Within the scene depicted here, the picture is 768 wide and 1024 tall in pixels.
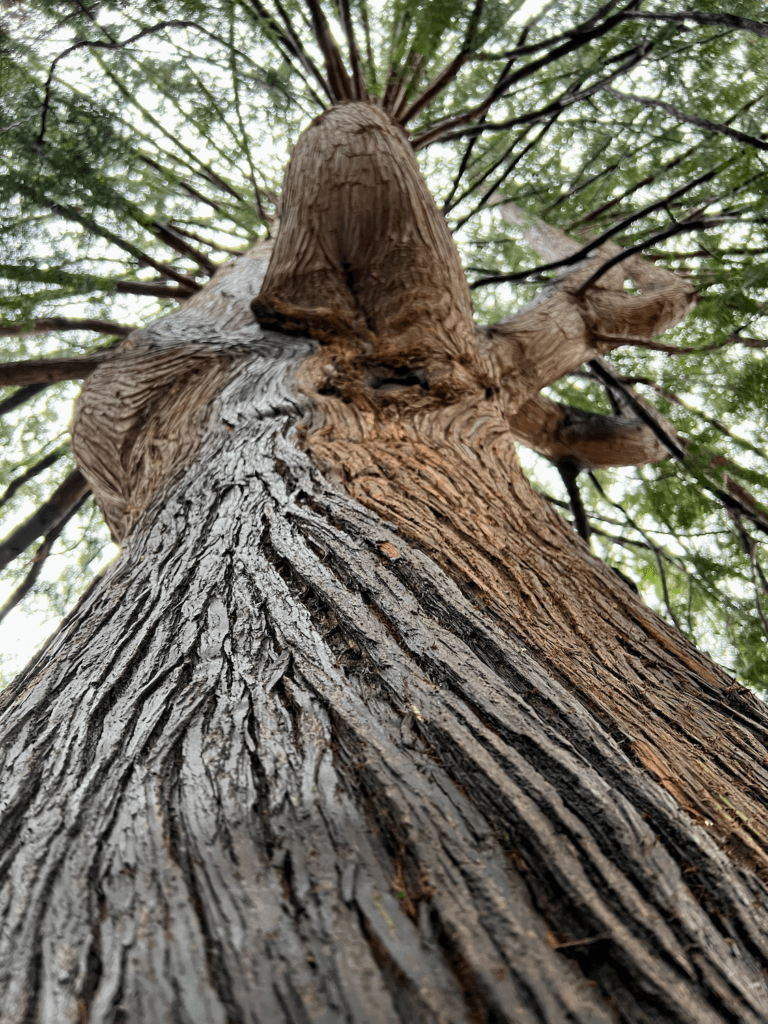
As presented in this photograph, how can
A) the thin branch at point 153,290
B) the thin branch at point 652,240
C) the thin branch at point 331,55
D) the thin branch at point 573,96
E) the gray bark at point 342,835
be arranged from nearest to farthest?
1. the gray bark at point 342,835
2. the thin branch at point 652,240
3. the thin branch at point 573,96
4. the thin branch at point 331,55
5. the thin branch at point 153,290

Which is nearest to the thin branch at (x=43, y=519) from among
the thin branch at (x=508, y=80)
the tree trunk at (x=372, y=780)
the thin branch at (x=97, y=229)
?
the thin branch at (x=97, y=229)

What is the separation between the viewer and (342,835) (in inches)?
32.7

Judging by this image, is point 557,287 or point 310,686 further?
point 557,287

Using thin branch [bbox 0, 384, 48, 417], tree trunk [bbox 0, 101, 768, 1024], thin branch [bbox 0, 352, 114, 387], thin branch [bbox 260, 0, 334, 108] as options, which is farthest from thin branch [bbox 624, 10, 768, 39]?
thin branch [bbox 0, 384, 48, 417]

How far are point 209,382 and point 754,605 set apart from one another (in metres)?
3.07

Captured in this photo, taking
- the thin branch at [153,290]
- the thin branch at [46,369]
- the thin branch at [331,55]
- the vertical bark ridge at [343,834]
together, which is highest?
the thin branch at [331,55]

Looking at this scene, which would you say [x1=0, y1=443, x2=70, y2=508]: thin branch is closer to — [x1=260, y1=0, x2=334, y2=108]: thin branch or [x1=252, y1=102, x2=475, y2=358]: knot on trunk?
[x1=252, y1=102, x2=475, y2=358]: knot on trunk

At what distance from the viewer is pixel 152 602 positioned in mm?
1439

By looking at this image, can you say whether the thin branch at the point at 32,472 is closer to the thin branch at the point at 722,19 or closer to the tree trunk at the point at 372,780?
the tree trunk at the point at 372,780

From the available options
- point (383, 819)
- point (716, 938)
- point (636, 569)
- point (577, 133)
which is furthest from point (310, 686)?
point (577, 133)

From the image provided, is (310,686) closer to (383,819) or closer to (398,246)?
(383,819)

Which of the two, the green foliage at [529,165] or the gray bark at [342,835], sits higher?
the green foliage at [529,165]

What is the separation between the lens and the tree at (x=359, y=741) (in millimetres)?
688

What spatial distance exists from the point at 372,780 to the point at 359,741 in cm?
8
